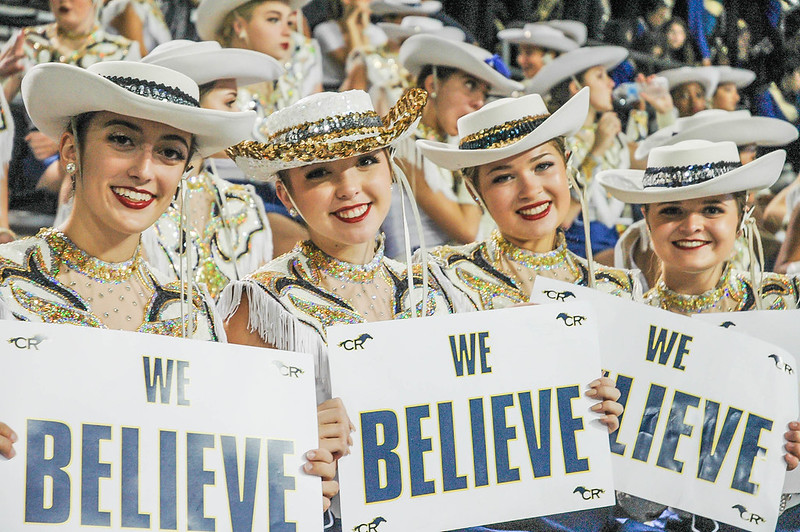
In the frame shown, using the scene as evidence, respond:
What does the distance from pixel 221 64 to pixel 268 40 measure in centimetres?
72

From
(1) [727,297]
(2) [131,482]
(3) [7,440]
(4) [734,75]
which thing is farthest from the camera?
(4) [734,75]

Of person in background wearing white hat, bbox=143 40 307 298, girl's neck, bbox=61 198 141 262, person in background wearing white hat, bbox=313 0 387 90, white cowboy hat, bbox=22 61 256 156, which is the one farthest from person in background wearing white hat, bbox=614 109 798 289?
girl's neck, bbox=61 198 141 262

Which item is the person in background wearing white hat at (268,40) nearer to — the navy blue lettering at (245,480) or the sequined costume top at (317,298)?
the sequined costume top at (317,298)

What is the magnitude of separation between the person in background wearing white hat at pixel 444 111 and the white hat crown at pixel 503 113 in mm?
1371

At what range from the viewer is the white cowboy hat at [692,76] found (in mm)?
5797

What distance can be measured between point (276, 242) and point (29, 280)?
1707 millimetres

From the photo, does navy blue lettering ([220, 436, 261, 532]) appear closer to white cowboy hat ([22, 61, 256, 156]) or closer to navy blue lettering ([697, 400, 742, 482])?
white cowboy hat ([22, 61, 256, 156])

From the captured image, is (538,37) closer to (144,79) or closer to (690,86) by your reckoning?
Result: (690,86)

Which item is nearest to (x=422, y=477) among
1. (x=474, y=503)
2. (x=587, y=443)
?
(x=474, y=503)

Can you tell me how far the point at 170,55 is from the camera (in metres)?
3.40

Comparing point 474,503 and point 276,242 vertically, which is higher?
point 276,242

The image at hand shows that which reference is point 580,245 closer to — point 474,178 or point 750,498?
point 474,178

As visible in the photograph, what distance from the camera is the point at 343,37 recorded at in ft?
15.3

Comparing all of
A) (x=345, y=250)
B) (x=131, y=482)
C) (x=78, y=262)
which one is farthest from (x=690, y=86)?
(x=131, y=482)
